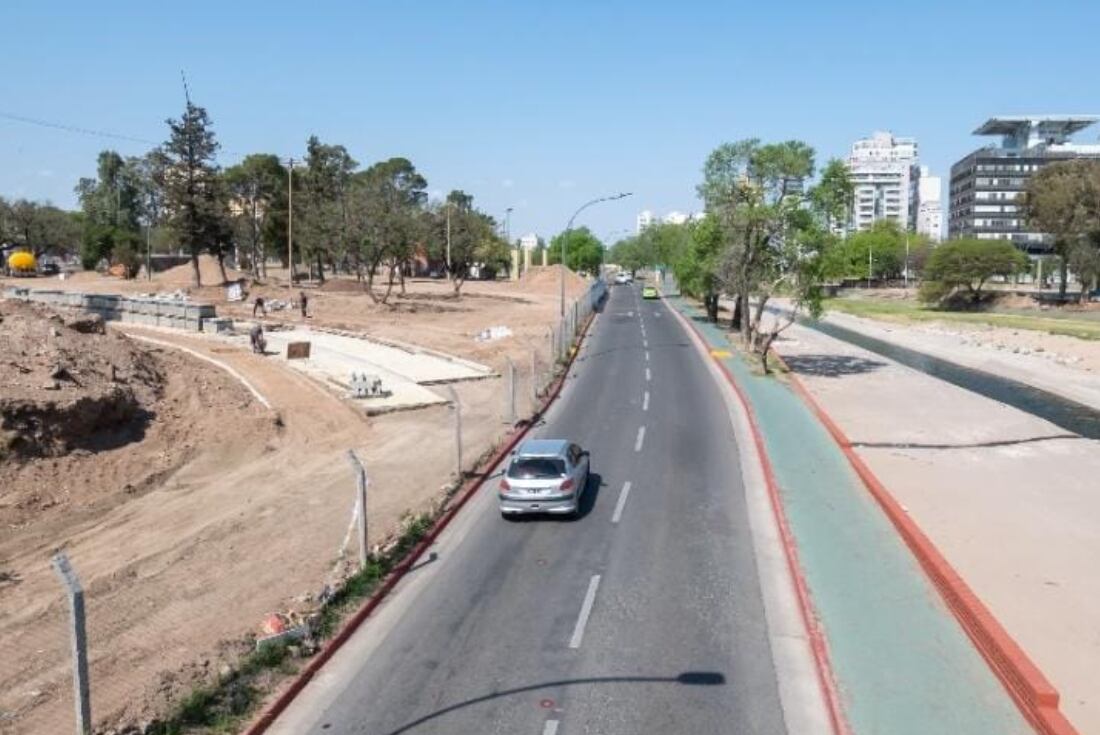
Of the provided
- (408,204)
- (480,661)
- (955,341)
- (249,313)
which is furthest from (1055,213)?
(480,661)

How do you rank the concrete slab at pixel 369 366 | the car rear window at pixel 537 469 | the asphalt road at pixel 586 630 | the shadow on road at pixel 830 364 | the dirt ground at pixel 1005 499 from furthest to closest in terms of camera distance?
the shadow on road at pixel 830 364
the concrete slab at pixel 369 366
the car rear window at pixel 537 469
the dirt ground at pixel 1005 499
the asphalt road at pixel 586 630

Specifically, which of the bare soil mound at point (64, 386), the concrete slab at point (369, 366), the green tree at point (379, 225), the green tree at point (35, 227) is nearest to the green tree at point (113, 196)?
the green tree at point (35, 227)

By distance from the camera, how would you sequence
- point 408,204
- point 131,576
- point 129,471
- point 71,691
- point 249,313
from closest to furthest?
point 71,691 → point 131,576 → point 129,471 → point 249,313 → point 408,204

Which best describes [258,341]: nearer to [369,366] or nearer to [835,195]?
[369,366]

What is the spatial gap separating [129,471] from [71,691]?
13.7 meters

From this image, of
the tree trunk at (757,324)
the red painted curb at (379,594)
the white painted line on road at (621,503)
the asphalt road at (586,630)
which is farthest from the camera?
the tree trunk at (757,324)

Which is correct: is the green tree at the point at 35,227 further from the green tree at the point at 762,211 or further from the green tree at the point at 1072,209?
the green tree at the point at 1072,209

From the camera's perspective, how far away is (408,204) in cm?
7325

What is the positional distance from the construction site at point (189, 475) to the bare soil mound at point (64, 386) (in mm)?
65

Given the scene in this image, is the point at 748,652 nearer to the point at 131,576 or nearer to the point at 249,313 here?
the point at 131,576

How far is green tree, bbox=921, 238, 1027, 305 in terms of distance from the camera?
360 feet

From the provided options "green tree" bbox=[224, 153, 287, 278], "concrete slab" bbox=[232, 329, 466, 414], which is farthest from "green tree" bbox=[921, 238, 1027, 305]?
"concrete slab" bbox=[232, 329, 466, 414]

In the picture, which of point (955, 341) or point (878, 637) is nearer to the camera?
point (878, 637)

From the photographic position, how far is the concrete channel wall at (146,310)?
50.2 meters
